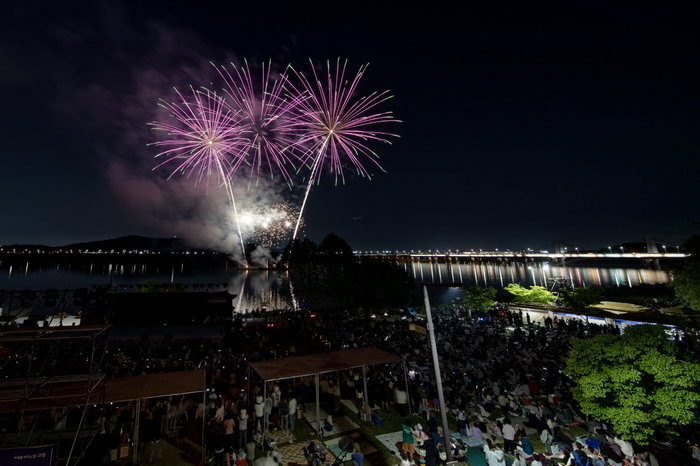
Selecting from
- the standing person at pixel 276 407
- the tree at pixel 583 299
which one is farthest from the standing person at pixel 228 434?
the tree at pixel 583 299

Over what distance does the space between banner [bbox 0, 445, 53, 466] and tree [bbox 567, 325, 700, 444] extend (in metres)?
13.7

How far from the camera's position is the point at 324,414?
13.8 m

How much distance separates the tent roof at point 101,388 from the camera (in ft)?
31.4

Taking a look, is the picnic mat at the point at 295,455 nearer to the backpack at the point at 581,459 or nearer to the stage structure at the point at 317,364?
the stage structure at the point at 317,364

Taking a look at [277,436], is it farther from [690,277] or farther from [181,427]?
[690,277]

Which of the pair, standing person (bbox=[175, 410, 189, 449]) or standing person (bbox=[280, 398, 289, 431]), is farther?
standing person (bbox=[280, 398, 289, 431])

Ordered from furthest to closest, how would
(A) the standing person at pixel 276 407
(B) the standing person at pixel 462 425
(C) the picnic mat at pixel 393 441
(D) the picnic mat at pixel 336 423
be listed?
(A) the standing person at pixel 276 407
(D) the picnic mat at pixel 336 423
(B) the standing person at pixel 462 425
(C) the picnic mat at pixel 393 441

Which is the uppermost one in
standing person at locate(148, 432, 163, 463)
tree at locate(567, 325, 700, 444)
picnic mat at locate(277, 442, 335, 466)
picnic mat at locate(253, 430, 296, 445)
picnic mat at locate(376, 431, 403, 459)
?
tree at locate(567, 325, 700, 444)

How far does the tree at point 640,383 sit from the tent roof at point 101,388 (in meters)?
12.4

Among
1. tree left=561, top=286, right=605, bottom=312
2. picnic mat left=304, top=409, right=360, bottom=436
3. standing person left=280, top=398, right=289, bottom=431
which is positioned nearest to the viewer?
picnic mat left=304, top=409, right=360, bottom=436

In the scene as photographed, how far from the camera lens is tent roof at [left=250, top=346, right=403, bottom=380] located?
484 inches

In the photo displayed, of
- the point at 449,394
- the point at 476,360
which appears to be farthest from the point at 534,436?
the point at 476,360

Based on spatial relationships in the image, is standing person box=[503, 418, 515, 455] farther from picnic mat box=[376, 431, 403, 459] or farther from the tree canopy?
the tree canopy

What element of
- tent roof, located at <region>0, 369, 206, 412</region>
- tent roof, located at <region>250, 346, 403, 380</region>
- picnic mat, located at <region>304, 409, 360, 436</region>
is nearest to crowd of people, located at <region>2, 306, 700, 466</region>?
picnic mat, located at <region>304, 409, 360, 436</region>
